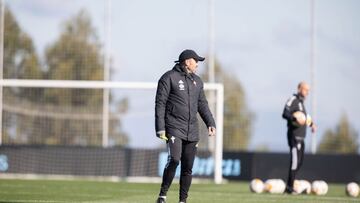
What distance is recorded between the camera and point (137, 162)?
29484mm

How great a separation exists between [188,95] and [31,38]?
24.9 meters

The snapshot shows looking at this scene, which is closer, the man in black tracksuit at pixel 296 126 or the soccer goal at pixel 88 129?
the man in black tracksuit at pixel 296 126

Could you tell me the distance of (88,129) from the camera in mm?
33594

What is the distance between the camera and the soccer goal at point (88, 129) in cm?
2933

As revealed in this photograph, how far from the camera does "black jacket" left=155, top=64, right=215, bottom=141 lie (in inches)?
539

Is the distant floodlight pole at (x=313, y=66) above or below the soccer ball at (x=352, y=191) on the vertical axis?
above

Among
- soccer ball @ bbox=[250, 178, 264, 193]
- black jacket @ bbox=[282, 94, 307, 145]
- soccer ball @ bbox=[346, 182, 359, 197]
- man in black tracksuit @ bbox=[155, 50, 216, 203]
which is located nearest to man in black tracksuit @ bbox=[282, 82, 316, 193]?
black jacket @ bbox=[282, 94, 307, 145]

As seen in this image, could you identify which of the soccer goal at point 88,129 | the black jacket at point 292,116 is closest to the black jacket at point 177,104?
the black jacket at point 292,116

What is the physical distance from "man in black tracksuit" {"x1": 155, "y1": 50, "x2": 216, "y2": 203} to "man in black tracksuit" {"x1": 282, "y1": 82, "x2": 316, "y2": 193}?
539 centimetres

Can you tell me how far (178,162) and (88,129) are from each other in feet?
65.9

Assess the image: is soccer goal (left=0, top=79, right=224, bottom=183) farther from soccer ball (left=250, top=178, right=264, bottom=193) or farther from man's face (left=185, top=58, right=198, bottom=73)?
man's face (left=185, top=58, right=198, bottom=73)

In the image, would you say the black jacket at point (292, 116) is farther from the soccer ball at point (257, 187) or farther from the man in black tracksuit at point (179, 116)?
the man in black tracksuit at point (179, 116)

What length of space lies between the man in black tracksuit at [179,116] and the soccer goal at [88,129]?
1488cm

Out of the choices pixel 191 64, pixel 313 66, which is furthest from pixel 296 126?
pixel 313 66
